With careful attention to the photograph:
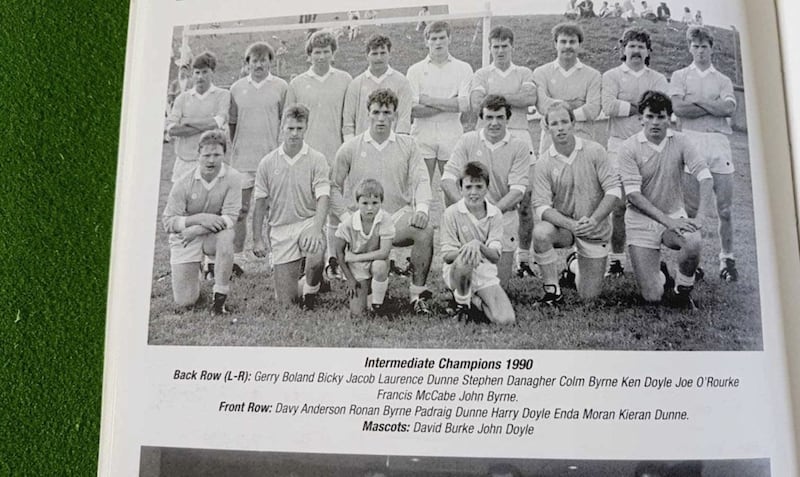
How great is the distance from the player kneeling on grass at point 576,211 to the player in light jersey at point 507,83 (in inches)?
1.0

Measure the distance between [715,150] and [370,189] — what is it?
0.81 feet

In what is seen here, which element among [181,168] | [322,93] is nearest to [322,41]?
[322,93]

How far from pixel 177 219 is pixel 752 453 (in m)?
0.42

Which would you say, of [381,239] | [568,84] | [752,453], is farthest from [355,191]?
[752,453]

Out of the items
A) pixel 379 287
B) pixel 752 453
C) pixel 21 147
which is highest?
pixel 21 147

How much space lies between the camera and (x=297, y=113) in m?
0.43

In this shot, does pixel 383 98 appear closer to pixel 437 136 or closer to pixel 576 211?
pixel 437 136

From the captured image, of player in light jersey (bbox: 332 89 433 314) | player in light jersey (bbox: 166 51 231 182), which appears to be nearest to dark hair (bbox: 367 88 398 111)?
player in light jersey (bbox: 332 89 433 314)

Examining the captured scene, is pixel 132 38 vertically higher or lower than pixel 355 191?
higher

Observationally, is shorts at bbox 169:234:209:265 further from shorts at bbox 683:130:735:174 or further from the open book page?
shorts at bbox 683:130:735:174

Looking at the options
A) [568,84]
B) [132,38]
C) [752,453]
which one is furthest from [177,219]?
[752,453]

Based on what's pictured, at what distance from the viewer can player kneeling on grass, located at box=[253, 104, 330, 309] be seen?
0.41m

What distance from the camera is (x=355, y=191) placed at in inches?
16.4

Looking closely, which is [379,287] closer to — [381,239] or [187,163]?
[381,239]
